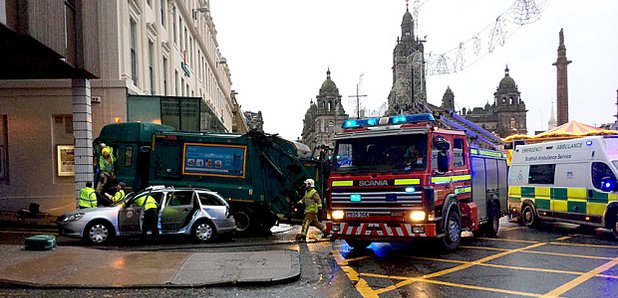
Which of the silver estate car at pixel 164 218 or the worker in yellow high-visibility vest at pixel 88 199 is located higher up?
the worker in yellow high-visibility vest at pixel 88 199

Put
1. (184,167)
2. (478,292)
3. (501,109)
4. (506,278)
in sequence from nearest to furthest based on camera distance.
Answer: (478,292) → (506,278) → (184,167) → (501,109)

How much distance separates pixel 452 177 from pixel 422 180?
1.50 m

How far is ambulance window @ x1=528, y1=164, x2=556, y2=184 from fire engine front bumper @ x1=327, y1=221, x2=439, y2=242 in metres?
6.79

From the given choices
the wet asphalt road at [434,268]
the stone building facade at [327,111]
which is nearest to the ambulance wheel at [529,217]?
the wet asphalt road at [434,268]

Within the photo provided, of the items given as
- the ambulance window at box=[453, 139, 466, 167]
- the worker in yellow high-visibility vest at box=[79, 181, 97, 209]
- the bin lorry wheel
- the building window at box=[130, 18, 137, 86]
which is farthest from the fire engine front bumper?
the building window at box=[130, 18, 137, 86]

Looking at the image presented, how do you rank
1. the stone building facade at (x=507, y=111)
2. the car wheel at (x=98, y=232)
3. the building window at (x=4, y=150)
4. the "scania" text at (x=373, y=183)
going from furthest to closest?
the stone building facade at (x=507, y=111), the building window at (x=4, y=150), the car wheel at (x=98, y=232), the "scania" text at (x=373, y=183)

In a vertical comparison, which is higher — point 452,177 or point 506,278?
point 452,177

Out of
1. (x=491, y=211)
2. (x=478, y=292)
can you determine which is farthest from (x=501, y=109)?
(x=478, y=292)

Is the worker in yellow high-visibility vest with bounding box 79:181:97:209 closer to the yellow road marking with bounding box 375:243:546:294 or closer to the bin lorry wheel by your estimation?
Result: the bin lorry wheel

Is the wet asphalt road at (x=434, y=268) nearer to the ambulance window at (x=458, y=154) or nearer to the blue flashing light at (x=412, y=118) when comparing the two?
the ambulance window at (x=458, y=154)

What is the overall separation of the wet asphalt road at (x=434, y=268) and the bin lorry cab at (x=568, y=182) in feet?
2.46

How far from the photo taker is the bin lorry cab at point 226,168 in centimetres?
1449

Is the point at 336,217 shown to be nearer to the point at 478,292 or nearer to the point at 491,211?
the point at 478,292

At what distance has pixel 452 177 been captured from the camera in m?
10.7
